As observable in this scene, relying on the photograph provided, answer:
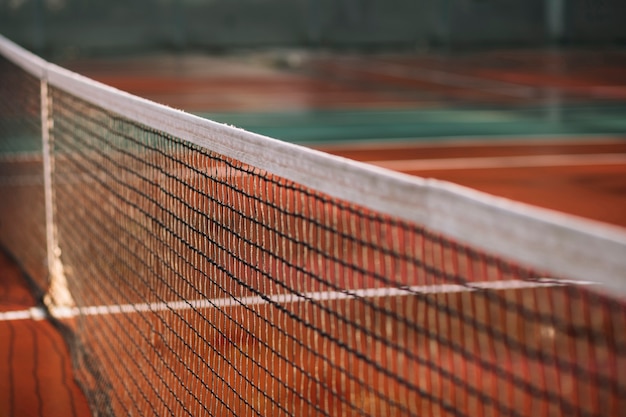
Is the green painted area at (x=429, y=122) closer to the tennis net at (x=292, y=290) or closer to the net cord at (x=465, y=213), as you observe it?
the tennis net at (x=292, y=290)

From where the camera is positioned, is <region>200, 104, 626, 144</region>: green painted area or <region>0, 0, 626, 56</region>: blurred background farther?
<region>0, 0, 626, 56</region>: blurred background

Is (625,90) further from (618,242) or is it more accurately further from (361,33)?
(618,242)

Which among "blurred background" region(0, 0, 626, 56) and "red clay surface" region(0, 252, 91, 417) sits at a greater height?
"blurred background" region(0, 0, 626, 56)

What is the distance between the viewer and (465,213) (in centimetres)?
180

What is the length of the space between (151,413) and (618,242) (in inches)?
110

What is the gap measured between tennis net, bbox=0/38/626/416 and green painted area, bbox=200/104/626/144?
5492mm

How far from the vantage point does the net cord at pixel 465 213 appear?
1.52 metres

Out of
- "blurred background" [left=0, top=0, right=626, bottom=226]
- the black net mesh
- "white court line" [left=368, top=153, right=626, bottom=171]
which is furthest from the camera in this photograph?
"blurred background" [left=0, top=0, right=626, bottom=226]

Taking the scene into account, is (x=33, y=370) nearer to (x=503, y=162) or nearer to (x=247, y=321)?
(x=247, y=321)

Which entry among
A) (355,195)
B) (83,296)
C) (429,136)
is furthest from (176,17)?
(355,195)

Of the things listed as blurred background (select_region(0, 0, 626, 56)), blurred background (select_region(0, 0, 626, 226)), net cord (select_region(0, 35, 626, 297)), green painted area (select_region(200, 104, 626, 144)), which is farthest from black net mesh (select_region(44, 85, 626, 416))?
blurred background (select_region(0, 0, 626, 56))

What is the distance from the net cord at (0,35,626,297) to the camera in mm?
1524

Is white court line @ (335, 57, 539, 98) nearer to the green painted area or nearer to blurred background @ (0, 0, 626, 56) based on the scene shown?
the green painted area

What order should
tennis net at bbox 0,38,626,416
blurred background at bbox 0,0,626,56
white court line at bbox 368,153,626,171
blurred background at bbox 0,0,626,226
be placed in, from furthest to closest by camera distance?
1. blurred background at bbox 0,0,626,56
2. blurred background at bbox 0,0,626,226
3. white court line at bbox 368,153,626,171
4. tennis net at bbox 0,38,626,416
